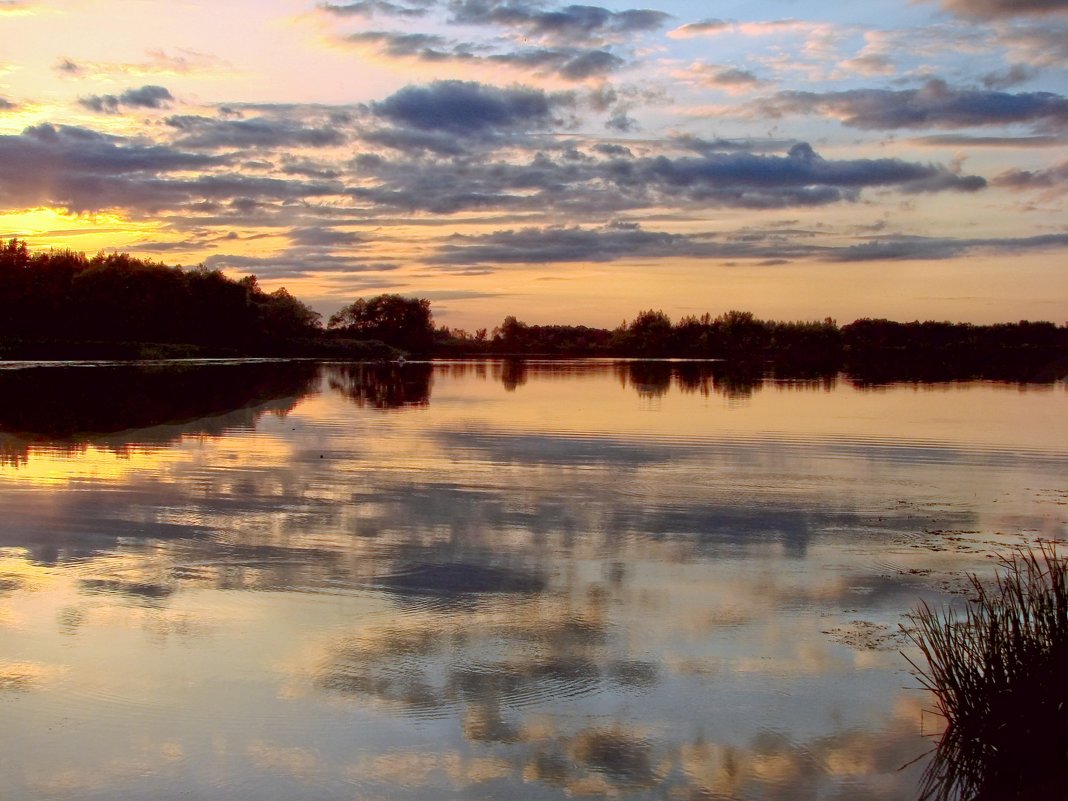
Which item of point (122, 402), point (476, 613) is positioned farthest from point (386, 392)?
point (476, 613)

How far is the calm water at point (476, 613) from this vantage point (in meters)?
7.00

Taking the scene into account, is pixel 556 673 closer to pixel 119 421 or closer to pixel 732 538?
pixel 732 538

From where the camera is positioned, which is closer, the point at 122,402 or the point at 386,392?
the point at 122,402

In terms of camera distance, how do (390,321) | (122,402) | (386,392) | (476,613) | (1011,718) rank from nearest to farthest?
(1011,718)
(476,613)
(122,402)
(386,392)
(390,321)

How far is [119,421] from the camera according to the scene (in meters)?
28.9

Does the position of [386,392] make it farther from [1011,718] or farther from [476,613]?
[1011,718]

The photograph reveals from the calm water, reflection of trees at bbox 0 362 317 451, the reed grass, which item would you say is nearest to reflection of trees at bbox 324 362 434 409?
reflection of trees at bbox 0 362 317 451

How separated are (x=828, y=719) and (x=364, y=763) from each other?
131 inches

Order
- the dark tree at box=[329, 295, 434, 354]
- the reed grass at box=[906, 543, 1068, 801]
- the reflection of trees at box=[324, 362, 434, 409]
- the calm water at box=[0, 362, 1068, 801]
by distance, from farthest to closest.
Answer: the dark tree at box=[329, 295, 434, 354] → the reflection of trees at box=[324, 362, 434, 409] → the calm water at box=[0, 362, 1068, 801] → the reed grass at box=[906, 543, 1068, 801]

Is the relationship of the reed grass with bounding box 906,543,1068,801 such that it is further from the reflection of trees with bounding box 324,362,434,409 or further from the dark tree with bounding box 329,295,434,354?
the dark tree with bounding box 329,295,434,354

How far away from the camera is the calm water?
7.00 metres

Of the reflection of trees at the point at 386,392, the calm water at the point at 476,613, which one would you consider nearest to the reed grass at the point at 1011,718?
the calm water at the point at 476,613

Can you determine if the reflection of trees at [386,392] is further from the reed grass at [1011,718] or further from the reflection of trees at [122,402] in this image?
the reed grass at [1011,718]

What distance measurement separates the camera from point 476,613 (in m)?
10.2
